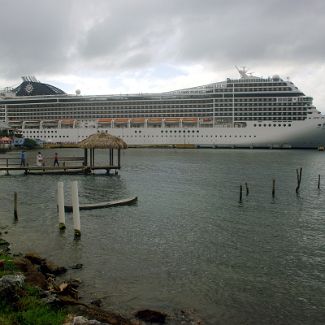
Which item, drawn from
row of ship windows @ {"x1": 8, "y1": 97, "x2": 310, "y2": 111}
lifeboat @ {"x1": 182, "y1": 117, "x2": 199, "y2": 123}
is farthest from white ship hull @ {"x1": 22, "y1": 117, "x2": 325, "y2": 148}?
row of ship windows @ {"x1": 8, "y1": 97, "x2": 310, "y2": 111}

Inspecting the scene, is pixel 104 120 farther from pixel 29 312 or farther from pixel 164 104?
pixel 29 312

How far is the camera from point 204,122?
97.8 metres

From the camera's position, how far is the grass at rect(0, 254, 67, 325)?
24.5 feet

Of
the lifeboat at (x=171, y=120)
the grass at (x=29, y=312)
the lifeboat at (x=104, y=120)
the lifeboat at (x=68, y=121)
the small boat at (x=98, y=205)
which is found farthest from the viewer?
the lifeboat at (x=68, y=121)

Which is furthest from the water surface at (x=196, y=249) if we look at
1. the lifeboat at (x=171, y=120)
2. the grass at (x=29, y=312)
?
the lifeboat at (x=171, y=120)

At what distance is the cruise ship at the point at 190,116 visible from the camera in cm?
9156

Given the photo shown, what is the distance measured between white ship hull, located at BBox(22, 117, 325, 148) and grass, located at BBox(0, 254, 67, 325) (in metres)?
86.4

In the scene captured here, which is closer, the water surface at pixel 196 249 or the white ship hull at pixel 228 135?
the water surface at pixel 196 249

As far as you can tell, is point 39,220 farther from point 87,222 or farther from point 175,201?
point 175,201

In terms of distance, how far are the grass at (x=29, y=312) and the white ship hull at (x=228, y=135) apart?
3404 inches

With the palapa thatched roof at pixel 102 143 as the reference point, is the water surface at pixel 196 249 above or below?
below

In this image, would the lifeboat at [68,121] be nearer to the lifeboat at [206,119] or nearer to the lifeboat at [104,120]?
the lifeboat at [104,120]

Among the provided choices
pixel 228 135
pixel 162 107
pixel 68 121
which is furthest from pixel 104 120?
pixel 228 135

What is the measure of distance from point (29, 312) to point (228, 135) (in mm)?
88587
